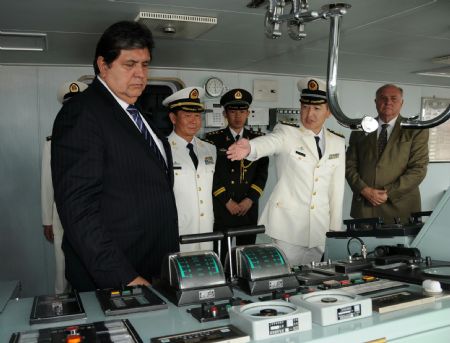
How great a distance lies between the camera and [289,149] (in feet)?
9.77

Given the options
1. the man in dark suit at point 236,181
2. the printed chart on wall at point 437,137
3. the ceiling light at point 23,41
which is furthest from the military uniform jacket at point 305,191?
the printed chart on wall at point 437,137

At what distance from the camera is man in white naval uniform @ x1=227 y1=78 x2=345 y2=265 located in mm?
2979

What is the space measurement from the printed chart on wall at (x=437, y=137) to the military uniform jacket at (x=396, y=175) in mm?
3529

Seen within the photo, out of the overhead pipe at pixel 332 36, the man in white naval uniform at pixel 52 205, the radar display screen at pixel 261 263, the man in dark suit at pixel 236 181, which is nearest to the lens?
the overhead pipe at pixel 332 36

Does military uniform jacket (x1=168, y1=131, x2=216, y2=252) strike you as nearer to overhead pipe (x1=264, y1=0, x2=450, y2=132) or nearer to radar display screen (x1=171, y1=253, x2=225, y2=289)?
radar display screen (x1=171, y1=253, x2=225, y2=289)

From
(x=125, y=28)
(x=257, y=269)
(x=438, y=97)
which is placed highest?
(x=438, y=97)

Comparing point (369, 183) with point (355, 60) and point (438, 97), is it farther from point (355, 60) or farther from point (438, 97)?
point (438, 97)

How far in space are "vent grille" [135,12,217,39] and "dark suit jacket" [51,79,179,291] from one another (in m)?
1.30

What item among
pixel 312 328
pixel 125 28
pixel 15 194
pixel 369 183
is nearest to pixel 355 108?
pixel 369 183

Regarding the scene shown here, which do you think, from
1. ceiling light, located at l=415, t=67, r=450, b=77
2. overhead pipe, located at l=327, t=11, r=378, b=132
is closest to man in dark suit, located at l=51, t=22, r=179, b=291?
overhead pipe, located at l=327, t=11, r=378, b=132

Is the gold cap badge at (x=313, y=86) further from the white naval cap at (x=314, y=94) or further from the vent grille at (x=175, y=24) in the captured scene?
the vent grille at (x=175, y=24)

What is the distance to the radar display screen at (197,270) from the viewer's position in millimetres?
1476

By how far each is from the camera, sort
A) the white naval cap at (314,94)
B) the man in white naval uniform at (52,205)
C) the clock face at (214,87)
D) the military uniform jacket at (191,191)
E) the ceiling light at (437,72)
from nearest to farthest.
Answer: the white naval cap at (314,94) → the military uniform jacket at (191,191) → the man in white naval uniform at (52,205) → the clock face at (214,87) → the ceiling light at (437,72)

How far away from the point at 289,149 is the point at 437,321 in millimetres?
1715
